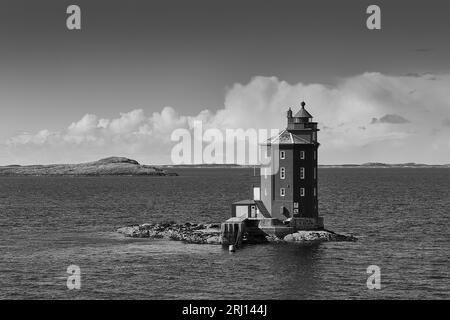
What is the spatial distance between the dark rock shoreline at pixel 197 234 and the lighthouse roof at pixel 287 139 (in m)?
11.8

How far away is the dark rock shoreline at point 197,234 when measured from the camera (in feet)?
273

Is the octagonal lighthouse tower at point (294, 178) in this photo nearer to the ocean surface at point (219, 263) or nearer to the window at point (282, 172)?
the window at point (282, 172)

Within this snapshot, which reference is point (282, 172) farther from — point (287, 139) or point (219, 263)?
point (219, 263)

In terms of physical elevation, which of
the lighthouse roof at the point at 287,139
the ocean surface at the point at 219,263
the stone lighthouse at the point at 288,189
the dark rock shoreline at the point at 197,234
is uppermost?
the lighthouse roof at the point at 287,139

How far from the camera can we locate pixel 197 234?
8750 cm

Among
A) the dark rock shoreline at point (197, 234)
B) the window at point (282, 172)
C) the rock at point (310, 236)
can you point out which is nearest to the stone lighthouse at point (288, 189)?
the window at point (282, 172)

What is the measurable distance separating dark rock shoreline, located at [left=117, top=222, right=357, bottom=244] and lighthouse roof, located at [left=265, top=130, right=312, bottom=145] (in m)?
11.8

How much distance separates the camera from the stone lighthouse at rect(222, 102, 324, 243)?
278 feet

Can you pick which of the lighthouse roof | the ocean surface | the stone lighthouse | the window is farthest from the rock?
the lighthouse roof

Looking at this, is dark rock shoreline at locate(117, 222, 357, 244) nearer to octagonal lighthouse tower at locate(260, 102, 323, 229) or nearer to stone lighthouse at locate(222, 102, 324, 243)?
stone lighthouse at locate(222, 102, 324, 243)

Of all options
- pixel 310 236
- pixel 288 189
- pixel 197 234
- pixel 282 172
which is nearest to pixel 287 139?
pixel 282 172

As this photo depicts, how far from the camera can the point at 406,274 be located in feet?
216

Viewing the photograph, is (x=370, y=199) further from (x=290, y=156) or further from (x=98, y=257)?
(x=98, y=257)

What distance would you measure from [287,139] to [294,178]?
5.25m
